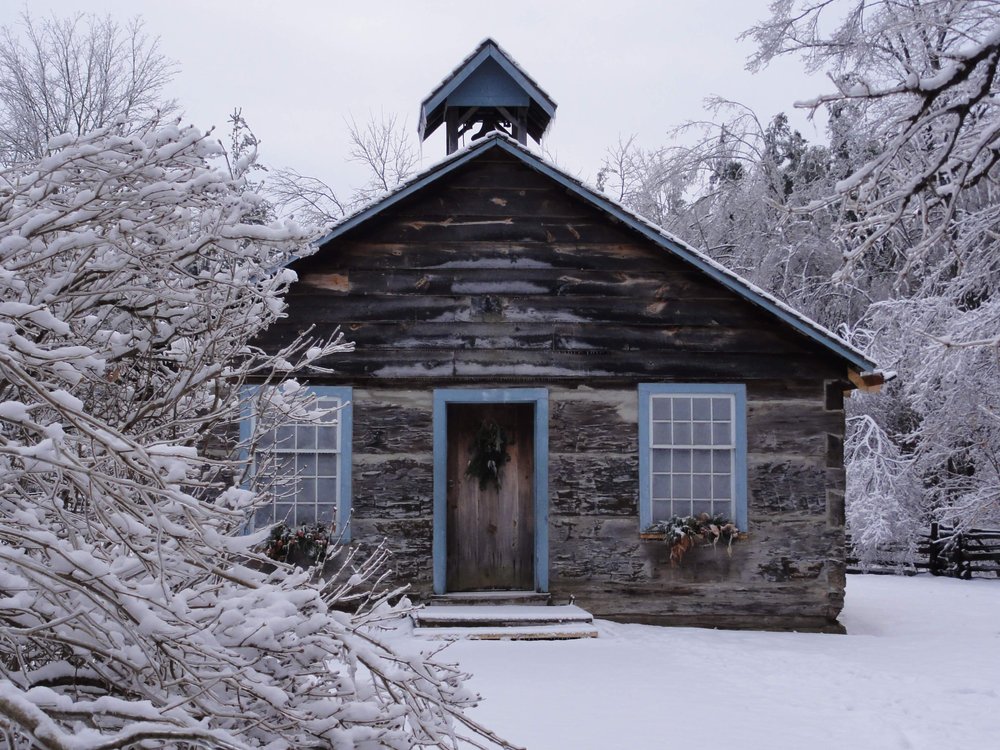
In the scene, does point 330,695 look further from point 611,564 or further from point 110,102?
point 110,102

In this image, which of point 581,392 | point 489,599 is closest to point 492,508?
point 489,599

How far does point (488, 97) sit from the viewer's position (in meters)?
12.5

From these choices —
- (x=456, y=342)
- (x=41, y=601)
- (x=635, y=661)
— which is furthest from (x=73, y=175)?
(x=456, y=342)

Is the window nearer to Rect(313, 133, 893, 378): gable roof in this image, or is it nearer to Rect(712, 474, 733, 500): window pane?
Rect(712, 474, 733, 500): window pane

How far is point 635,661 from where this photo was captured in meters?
9.62

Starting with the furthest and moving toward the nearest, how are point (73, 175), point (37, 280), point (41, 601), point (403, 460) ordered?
point (403, 460) → point (37, 280) → point (73, 175) → point (41, 601)

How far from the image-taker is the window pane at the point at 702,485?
1188cm

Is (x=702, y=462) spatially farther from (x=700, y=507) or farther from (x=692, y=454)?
(x=700, y=507)

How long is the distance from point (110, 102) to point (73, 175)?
2731 centimetres

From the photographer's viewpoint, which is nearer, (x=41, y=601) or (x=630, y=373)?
(x=41, y=601)

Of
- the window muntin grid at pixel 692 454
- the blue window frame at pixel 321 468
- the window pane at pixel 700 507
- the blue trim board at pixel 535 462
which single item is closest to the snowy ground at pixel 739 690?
the blue trim board at pixel 535 462

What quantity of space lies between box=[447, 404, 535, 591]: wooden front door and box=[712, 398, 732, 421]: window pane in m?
2.12

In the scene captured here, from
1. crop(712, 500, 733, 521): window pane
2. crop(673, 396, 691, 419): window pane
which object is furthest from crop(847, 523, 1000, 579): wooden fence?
crop(673, 396, 691, 419): window pane

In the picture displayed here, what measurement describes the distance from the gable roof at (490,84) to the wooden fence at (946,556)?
14.1m
